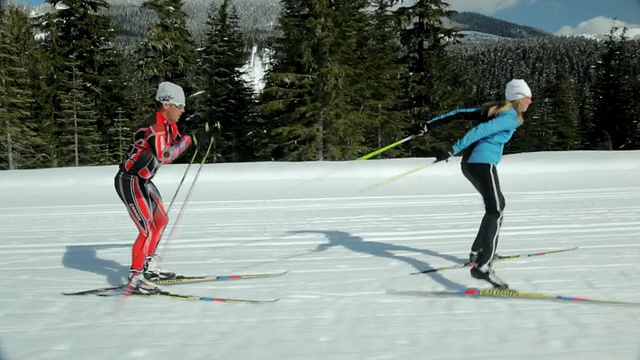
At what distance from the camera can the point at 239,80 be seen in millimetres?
28375

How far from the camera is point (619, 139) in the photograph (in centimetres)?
3556

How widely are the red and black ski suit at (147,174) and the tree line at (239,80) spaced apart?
1780 centimetres

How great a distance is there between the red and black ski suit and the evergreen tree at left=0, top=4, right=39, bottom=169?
22635 millimetres

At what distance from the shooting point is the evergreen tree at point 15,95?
23672 millimetres

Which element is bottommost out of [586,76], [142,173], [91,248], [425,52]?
[91,248]

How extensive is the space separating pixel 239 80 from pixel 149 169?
80.9 feet

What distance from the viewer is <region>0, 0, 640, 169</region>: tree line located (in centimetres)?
2261

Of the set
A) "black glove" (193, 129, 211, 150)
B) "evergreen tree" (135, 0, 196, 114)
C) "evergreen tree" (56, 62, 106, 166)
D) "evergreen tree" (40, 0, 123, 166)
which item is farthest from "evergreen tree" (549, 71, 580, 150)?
"black glove" (193, 129, 211, 150)

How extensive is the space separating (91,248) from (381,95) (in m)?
21.7

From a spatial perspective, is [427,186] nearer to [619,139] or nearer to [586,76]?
[619,139]

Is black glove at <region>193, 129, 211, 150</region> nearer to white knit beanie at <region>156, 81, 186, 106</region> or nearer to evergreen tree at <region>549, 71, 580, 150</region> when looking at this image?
white knit beanie at <region>156, 81, 186, 106</region>

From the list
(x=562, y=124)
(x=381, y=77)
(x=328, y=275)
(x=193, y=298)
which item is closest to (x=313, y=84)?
(x=381, y=77)

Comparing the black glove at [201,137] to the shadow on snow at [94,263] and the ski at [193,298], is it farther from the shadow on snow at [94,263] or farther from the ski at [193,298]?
the shadow on snow at [94,263]

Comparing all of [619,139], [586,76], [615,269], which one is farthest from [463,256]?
[586,76]
